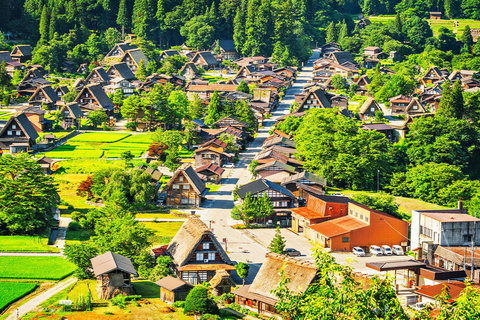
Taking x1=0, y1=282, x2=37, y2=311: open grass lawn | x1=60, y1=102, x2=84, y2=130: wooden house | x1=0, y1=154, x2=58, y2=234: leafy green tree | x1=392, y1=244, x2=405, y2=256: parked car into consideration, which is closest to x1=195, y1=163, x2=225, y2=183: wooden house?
x1=0, y1=154, x2=58, y2=234: leafy green tree

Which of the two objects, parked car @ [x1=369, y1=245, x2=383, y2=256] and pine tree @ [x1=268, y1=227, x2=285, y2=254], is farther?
parked car @ [x1=369, y1=245, x2=383, y2=256]

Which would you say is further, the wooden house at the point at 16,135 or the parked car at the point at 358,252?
the wooden house at the point at 16,135

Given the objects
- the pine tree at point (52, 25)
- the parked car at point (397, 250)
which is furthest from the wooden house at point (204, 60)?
the parked car at point (397, 250)

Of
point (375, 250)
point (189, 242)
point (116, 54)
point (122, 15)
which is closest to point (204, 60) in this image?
point (116, 54)

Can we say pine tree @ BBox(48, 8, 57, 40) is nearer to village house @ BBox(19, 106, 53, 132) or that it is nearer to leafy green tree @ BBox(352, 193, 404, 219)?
village house @ BBox(19, 106, 53, 132)

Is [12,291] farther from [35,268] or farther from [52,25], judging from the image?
[52,25]

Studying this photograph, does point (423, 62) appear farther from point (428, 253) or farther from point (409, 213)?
point (428, 253)

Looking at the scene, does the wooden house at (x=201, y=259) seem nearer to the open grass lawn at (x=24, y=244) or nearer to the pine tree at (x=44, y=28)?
the open grass lawn at (x=24, y=244)
